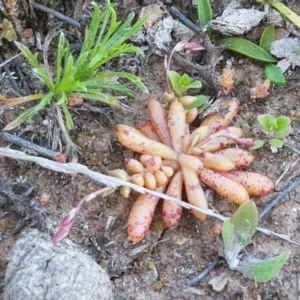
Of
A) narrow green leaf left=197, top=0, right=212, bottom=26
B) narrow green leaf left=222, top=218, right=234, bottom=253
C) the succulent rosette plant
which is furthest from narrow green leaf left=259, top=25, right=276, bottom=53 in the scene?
narrow green leaf left=222, top=218, right=234, bottom=253

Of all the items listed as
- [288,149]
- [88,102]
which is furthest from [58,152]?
[288,149]

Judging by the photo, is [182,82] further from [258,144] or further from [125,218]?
[125,218]

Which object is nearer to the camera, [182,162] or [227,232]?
[227,232]

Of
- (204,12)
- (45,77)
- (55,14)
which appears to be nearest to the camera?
(45,77)

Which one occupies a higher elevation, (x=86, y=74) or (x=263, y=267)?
(x=86, y=74)

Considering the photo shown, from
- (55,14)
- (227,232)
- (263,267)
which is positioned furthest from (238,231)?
(55,14)

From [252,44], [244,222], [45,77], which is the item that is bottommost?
[244,222]
